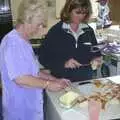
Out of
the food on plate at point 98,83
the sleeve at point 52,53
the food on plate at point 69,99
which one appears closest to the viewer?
the food on plate at point 69,99

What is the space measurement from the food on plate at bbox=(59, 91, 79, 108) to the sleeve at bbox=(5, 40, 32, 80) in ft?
0.82

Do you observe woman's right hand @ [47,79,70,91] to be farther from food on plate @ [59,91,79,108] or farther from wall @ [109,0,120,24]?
wall @ [109,0,120,24]

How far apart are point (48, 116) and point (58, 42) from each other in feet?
1.70

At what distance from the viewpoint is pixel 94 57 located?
82.0 inches

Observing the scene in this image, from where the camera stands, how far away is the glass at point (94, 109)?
1.38 metres

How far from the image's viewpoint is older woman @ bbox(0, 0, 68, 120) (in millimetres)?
1425

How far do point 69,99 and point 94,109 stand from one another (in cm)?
16

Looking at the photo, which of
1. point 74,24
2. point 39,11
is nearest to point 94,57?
point 74,24

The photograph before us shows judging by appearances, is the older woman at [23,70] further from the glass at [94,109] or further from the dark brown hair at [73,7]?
the dark brown hair at [73,7]

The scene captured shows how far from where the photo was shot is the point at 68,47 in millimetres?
2021

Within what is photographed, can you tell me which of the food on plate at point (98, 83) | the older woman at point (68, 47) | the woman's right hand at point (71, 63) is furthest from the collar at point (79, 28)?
the food on plate at point (98, 83)

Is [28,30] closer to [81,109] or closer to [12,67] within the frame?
[12,67]

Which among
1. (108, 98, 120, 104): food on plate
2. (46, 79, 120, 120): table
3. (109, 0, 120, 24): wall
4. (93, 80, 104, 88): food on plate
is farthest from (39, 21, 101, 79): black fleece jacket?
(109, 0, 120, 24): wall

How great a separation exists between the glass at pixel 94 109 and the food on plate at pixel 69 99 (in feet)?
0.27
